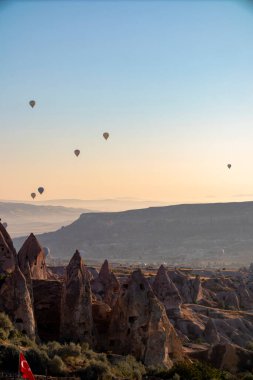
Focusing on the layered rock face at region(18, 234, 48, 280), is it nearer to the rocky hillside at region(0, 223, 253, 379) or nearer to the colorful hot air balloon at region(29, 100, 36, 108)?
the rocky hillside at region(0, 223, 253, 379)

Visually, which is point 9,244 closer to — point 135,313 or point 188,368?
point 135,313

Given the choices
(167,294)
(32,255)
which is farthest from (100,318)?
(167,294)

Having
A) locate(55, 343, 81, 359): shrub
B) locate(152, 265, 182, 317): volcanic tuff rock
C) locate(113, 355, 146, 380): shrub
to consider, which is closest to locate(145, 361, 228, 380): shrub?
locate(113, 355, 146, 380): shrub

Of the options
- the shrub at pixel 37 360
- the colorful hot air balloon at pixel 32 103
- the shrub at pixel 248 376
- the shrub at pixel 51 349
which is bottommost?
the shrub at pixel 248 376

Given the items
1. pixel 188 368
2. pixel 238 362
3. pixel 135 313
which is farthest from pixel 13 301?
pixel 238 362

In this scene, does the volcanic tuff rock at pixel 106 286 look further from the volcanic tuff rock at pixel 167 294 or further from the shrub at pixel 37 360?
the shrub at pixel 37 360

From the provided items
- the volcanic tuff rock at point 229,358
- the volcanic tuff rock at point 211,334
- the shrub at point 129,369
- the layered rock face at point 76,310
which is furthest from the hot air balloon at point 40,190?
the shrub at point 129,369
